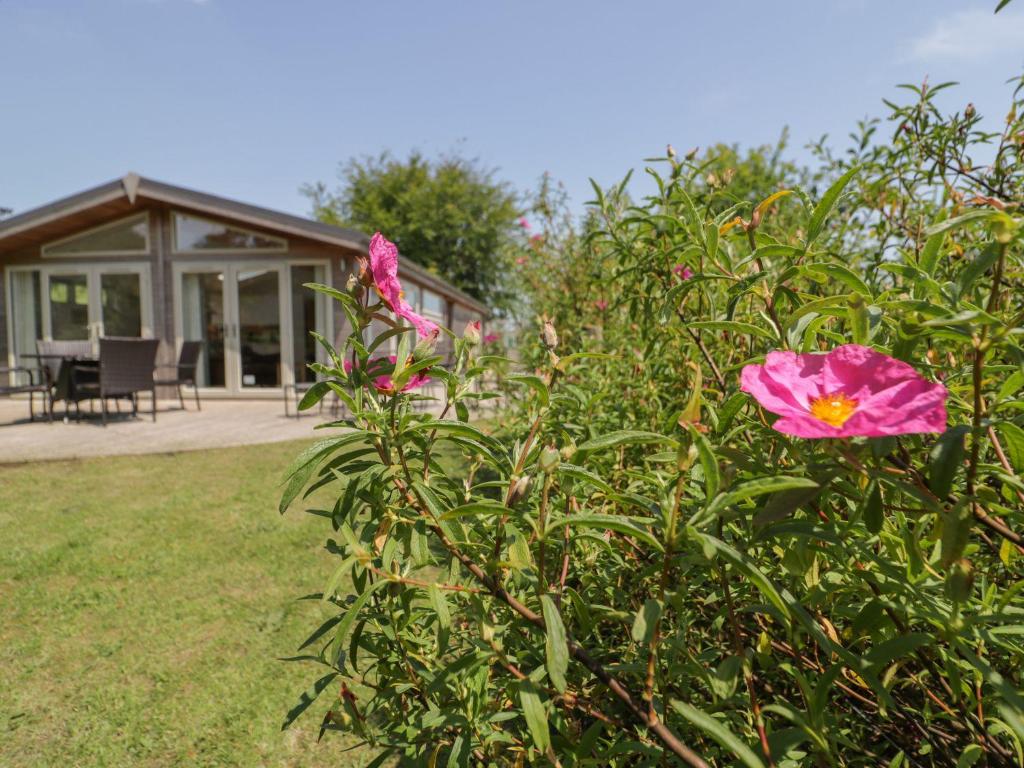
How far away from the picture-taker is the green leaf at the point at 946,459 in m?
0.44

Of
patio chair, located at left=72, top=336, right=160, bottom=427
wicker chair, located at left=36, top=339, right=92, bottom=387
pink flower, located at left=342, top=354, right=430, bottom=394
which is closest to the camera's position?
pink flower, located at left=342, top=354, right=430, bottom=394

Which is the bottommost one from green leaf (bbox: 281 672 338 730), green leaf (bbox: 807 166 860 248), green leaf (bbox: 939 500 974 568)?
green leaf (bbox: 281 672 338 730)

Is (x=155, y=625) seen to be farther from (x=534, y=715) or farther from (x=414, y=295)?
(x=414, y=295)

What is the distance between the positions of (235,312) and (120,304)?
2.14m

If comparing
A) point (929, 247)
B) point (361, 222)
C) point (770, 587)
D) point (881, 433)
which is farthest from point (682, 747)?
point (361, 222)

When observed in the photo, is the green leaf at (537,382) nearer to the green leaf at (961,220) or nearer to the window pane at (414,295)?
the green leaf at (961,220)

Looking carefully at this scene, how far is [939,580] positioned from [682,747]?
331 mm

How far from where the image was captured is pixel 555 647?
51 centimetres

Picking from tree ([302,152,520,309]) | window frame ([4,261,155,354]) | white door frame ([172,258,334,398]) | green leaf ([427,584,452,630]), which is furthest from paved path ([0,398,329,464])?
tree ([302,152,520,309])

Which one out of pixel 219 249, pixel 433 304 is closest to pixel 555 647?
pixel 219 249

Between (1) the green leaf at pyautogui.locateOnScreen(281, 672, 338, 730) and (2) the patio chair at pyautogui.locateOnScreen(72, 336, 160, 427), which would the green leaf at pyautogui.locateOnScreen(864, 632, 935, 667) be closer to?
(1) the green leaf at pyautogui.locateOnScreen(281, 672, 338, 730)

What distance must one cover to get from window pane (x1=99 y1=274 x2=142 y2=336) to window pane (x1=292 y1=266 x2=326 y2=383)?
2687mm

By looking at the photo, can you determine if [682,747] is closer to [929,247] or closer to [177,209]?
[929,247]

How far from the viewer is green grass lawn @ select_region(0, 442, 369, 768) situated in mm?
1770
